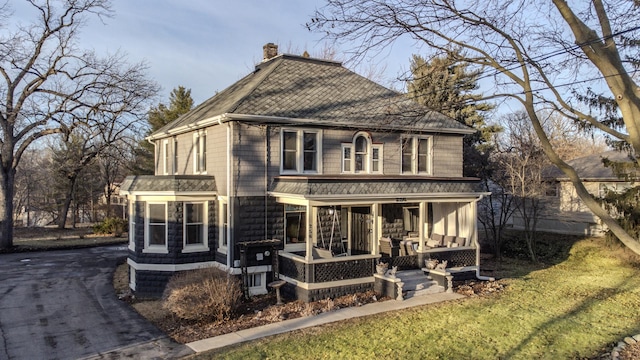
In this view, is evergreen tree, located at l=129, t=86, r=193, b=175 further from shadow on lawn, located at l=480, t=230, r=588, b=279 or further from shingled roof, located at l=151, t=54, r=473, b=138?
shadow on lawn, located at l=480, t=230, r=588, b=279

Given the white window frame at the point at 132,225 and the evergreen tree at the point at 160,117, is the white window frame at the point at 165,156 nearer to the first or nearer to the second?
the white window frame at the point at 132,225

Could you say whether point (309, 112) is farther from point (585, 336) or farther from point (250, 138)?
point (585, 336)

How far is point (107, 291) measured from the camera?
16312mm

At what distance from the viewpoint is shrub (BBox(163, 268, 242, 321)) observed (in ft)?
38.5

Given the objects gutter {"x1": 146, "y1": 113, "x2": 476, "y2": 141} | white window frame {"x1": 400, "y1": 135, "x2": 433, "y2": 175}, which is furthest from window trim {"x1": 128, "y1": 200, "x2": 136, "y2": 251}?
white window frame {"x1": 400, "y1": 135, "x2": 433, "y2": 175}

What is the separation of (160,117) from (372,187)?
98.1ft

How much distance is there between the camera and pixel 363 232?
A: 17719 millimetres

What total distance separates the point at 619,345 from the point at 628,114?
5.54 meters

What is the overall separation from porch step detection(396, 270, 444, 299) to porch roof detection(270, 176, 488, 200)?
2.74m

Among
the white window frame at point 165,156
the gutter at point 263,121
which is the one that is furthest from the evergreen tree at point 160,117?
the gutter at point 263,121

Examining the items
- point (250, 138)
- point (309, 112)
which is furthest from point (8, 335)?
point (309, 112)

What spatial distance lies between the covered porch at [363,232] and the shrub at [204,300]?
2.50m

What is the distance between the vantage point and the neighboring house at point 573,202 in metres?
25.5

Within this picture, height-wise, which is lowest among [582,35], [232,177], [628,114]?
[232,177]
